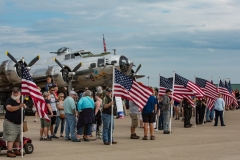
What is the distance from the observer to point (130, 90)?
54.0 ft

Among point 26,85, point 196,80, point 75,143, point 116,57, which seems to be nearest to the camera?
point 26,85

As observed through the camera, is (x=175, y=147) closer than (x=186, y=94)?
Yes

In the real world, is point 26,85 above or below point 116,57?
below

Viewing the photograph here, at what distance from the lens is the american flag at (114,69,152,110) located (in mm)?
16047

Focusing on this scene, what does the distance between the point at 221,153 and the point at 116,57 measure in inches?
749

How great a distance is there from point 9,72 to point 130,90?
14.7 m

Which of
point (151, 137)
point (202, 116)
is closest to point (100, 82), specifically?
point (202, 116)

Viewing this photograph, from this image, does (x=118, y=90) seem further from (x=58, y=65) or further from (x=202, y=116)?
(x=58, y=65)

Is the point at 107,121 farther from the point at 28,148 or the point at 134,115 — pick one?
the point at 28,148

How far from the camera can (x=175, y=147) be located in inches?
569

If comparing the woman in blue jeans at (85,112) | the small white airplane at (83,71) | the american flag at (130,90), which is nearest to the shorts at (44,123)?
the woman in blue jeans at (85,112)

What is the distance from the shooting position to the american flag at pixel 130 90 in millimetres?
16047

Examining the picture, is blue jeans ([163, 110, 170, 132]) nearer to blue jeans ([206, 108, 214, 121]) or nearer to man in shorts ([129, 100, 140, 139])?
man in shorts ([129, 100, 140, 139])

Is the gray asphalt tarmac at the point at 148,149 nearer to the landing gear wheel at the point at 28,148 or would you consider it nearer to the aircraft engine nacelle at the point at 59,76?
the landing gear wheel at the point at 28,148
